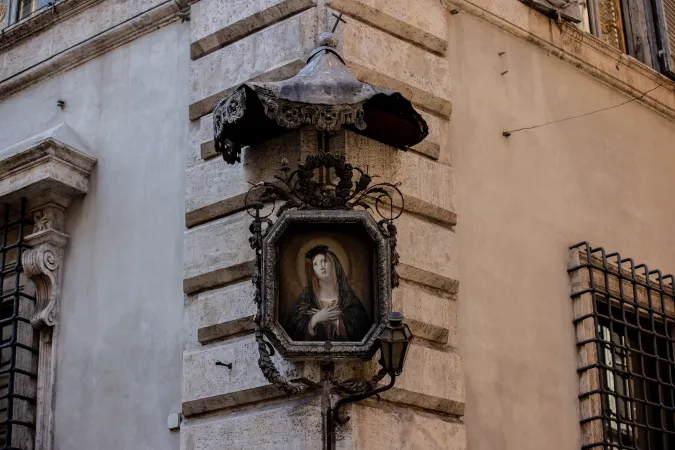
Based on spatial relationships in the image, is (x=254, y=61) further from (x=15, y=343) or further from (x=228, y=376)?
(x=15, y=343)

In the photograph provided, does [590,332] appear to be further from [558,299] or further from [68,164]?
[68,164]

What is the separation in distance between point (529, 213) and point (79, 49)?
3993 mm

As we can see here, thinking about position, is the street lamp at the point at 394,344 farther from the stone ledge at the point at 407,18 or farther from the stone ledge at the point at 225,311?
the stone ledge at the point at 407,18

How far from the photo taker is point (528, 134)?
1045 centimetres

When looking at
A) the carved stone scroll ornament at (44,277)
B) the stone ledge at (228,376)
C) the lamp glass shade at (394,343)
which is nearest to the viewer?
the lamp glass shade at (394,343)

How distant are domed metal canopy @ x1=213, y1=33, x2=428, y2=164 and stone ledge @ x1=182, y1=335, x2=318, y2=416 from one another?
1318 millimetres

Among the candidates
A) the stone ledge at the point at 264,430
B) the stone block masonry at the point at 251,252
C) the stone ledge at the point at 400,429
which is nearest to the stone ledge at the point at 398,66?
the stone block masonry at the point at 251,252

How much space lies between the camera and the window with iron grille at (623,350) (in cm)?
999

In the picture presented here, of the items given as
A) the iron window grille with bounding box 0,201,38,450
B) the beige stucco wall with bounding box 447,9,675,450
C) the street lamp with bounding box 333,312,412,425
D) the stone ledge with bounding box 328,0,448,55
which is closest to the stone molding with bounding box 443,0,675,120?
the beige stucco wall with bounding box 447,9,675,450

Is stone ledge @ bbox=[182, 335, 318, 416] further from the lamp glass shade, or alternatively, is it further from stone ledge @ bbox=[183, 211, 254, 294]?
the lamp glass shade

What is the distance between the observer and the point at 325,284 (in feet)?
26.8

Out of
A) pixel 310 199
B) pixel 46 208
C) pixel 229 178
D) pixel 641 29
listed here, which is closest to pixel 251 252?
pixel 229 178

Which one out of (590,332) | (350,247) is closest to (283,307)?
(350,247)

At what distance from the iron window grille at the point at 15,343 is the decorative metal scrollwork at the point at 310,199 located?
2.51 m
